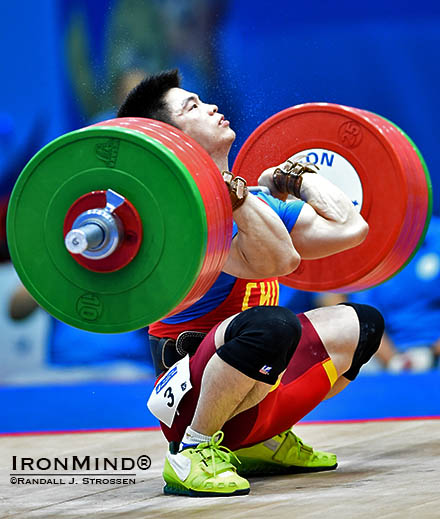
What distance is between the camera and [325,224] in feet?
8.05

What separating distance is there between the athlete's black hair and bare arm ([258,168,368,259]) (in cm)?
44

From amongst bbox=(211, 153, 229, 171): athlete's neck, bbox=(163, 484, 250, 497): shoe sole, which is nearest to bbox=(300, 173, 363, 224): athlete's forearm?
bbox=(211, 153, 229, 171): athlete's neck

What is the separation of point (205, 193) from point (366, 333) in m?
0.75

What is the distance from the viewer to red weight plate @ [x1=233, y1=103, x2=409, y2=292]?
280cm

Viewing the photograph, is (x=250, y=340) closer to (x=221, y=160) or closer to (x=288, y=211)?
(x=288, y=211)

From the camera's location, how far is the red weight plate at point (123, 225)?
196 cm

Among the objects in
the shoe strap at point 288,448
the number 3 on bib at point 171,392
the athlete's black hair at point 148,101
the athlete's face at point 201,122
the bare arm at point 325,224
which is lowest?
the shoe strap at point 288,448

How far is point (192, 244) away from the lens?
75.7 inches

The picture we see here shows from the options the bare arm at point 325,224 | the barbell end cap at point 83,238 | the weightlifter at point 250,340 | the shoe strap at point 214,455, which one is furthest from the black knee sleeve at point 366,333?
the barbell end cap at point 83,238

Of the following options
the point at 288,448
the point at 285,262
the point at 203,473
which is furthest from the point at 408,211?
the point at 203,473

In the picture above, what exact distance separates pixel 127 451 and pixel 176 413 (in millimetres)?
578

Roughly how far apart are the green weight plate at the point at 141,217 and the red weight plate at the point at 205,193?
0.11 ft

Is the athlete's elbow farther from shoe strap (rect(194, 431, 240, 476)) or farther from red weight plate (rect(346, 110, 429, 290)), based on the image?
red weight plate (rect(346, 110, 429, 290))

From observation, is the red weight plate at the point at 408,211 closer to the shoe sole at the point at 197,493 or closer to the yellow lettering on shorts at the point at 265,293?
the yellow lettering on shorts at the point at 265,293
